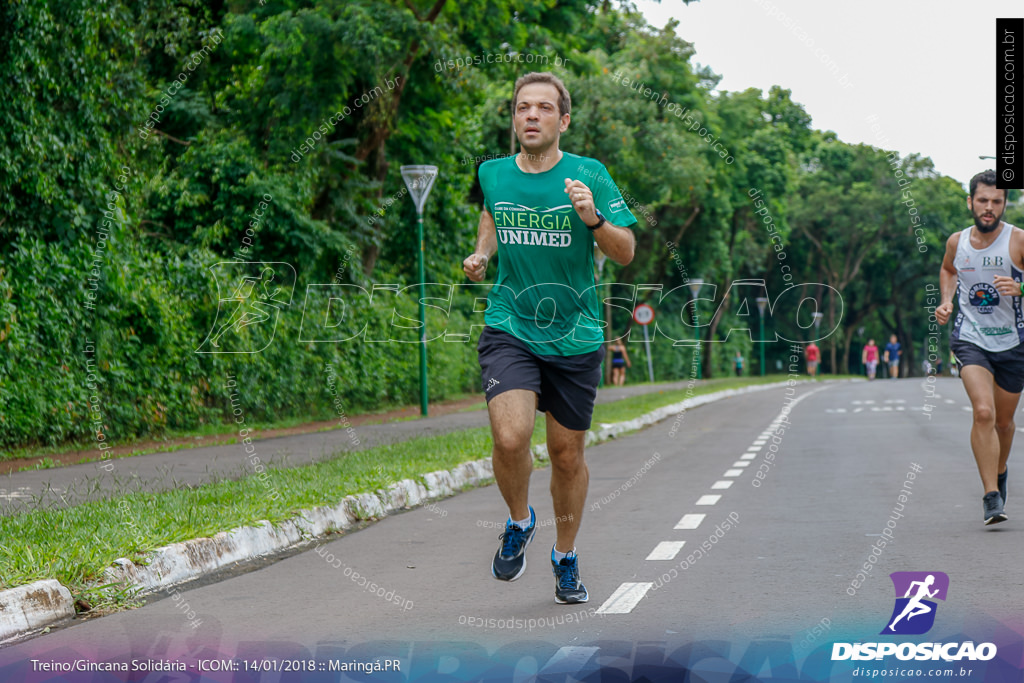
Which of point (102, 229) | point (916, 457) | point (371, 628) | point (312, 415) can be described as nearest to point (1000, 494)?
point (371, 628)

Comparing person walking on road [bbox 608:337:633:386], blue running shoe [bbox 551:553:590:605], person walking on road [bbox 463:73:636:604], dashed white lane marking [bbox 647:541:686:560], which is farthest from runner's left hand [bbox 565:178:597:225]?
person walking on road [bbox 608:337:633:386]

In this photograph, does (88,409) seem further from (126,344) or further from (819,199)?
(819,199)

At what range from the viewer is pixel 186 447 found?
46.8ft

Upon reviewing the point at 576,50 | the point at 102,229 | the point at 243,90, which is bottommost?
the point at 102,229

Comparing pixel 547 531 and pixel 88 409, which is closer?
pixel 547 531

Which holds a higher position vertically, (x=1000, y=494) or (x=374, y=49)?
(x=374, y=49)

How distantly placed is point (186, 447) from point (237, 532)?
6.82 meters

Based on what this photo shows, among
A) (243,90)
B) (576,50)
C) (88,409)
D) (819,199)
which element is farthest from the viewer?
(819,199)

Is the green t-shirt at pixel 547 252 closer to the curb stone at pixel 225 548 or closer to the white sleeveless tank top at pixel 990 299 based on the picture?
the curb stone at pixel 225 548

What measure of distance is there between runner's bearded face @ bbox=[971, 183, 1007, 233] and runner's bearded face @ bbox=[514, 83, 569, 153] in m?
3.62

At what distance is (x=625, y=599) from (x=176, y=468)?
6.75m

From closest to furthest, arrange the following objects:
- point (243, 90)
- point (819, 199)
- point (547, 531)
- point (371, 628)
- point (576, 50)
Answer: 1. point (371, 628)
2. point (547, 531)
3. point (243, 90)
4. point (576, 50)
5. point (819, 199)

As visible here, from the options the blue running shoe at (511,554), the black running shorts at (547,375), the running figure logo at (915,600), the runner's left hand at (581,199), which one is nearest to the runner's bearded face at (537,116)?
the runner's left hand at (581,199)

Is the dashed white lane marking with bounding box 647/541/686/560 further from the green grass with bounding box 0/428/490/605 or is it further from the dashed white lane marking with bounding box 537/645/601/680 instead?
the green grass with bounding box 0/428/490/605
